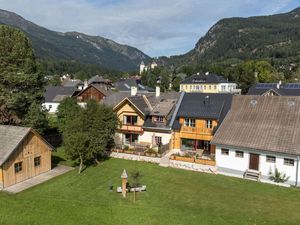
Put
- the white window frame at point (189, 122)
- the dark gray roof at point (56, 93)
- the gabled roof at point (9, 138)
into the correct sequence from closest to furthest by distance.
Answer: the gabled roof at point (9, 138)
the white window frame at point (189, 122)
the dark gray roof at point (56, 93)

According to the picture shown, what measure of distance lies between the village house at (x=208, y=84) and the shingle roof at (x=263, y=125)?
7322cm

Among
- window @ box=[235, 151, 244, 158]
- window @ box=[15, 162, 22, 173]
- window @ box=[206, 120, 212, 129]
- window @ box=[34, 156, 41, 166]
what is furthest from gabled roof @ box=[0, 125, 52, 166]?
window @ box=[235, 151, 244, 158]

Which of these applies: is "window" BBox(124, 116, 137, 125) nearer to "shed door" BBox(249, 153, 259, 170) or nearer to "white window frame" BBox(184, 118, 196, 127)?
"white window frame" BBox(184, 118, 196, 127)

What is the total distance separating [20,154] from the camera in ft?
92.7

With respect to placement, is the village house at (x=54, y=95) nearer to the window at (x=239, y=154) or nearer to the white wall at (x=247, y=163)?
the white wall at (x=247, y=163)

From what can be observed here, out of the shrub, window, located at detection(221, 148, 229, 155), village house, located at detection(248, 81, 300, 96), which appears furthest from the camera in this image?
village house, located at detection(248, 81, 300, 96)

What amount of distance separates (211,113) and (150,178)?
10.9 meters

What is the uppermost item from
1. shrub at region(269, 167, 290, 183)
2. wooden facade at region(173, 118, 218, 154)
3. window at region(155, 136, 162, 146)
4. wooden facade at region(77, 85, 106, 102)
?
wooden facade at region(77, 85, 106, 102)

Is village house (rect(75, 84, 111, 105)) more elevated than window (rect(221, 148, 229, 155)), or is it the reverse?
village house (rect(75, 84, 111, 105))

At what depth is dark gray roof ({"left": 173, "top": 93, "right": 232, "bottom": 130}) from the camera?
33.8 metres

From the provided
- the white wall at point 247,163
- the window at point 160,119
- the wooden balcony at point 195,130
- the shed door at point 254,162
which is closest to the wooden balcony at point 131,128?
the window at point 160,119

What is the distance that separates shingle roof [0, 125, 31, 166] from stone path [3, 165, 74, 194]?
273 centimetres

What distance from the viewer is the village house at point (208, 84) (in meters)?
106

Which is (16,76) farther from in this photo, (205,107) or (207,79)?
(207,79)
